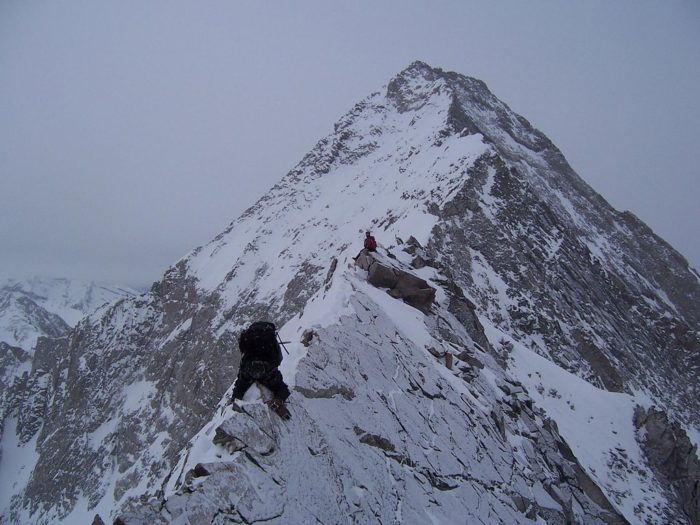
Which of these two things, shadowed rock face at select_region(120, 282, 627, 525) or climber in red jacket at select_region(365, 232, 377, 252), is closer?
shadowed rock face at select_region(120, 282, 627, 525)

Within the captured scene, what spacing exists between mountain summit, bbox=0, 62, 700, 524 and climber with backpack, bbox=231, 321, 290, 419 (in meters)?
0.32

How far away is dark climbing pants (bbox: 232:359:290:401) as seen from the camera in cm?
705

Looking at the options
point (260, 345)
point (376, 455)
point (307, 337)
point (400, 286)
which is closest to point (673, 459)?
point (400, 286)

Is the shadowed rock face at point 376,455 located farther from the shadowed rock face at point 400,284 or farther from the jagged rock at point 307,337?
the shadowed rock face at point 400,284

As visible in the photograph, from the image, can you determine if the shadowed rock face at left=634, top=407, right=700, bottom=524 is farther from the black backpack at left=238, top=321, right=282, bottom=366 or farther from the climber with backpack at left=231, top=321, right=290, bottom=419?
the black backpack at left=238, top=321, right=282, bottom=366

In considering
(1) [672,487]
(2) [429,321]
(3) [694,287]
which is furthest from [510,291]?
(3) [694,287]

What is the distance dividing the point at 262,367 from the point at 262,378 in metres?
0.18

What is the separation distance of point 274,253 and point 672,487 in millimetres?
42656

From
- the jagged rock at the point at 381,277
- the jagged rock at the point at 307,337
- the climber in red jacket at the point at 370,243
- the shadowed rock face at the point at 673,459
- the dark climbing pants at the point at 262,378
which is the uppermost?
the shadowed rock face at the point at 673,459

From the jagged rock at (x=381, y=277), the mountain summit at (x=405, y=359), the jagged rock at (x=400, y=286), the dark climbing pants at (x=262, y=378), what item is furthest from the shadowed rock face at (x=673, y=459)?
the dark climbing pants at (x=262, y=378)

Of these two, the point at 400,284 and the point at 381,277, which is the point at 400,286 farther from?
the point at 381,277

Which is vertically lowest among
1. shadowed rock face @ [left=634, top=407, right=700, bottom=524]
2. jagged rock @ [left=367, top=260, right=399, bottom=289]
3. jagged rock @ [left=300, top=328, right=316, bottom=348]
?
jagged rock @ [left=300, top=328, right=316, bottom=348]

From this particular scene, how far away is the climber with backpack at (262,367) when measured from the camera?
7027 mm

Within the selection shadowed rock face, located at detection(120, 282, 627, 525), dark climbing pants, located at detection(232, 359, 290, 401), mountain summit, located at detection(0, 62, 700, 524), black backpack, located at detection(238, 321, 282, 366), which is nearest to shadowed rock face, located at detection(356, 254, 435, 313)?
mountain summit, located at detection(0, 62, 700, 524)
